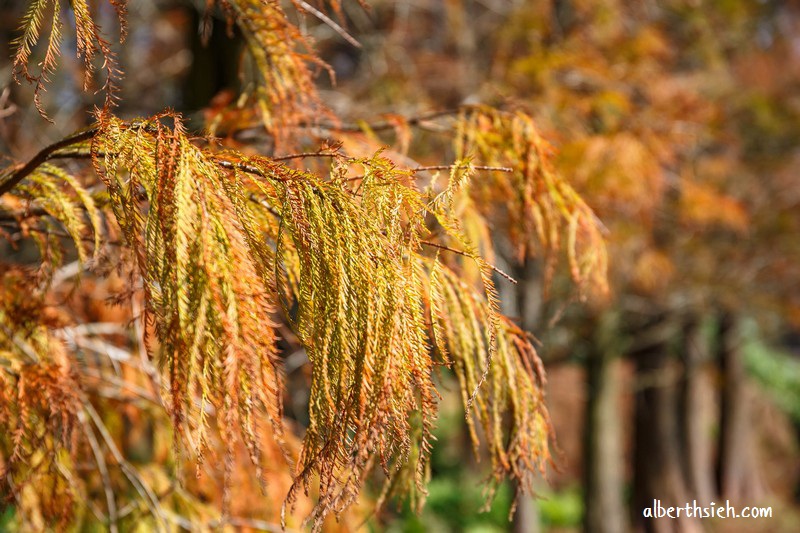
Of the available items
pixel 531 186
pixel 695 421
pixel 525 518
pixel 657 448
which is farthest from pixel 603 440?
pixel 531 186

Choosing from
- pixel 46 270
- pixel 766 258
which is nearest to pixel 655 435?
pixel 766 258

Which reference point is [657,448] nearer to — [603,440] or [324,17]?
[603,440]

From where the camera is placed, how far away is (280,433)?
131 centimetres

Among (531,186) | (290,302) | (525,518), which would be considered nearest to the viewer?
(290,302)

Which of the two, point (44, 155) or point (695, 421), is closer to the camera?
point (44, 155)

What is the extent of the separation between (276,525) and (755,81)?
924 centimetres

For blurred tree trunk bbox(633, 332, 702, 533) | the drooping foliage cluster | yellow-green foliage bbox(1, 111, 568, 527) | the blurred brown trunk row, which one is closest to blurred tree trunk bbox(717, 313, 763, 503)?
the blurred brown trunk row

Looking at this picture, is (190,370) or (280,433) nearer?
(190,370)

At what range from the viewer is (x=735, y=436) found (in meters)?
13.1

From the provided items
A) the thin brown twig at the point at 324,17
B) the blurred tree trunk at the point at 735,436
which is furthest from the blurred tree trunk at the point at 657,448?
the thin brown twig at the point at 324,17

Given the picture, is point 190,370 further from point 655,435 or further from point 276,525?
point 655,435

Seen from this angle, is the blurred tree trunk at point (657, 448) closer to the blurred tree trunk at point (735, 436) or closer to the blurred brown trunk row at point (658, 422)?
the blurred brown trunk row at point (658, 422)

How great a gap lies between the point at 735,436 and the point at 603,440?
5.38 metres

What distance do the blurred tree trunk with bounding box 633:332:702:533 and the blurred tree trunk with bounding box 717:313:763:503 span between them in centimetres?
254
